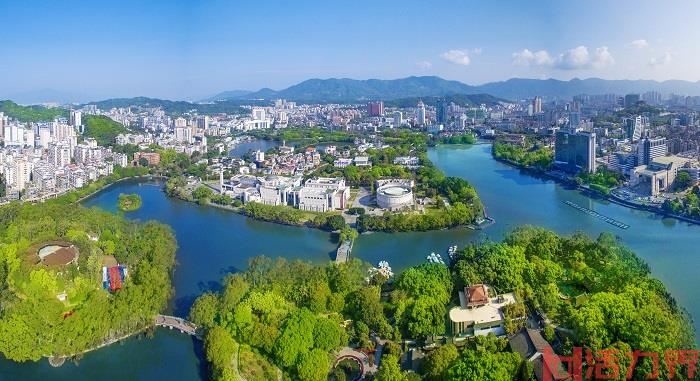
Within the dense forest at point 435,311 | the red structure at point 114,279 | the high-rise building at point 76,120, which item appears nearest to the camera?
the dense forest at point 435,311

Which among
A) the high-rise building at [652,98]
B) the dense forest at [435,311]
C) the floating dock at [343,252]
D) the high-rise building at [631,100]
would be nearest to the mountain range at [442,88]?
the high-rise building at [652,98]

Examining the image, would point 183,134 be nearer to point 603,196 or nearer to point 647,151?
point 603,196

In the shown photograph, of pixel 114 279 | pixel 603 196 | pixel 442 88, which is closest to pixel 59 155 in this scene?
pixel 114 279

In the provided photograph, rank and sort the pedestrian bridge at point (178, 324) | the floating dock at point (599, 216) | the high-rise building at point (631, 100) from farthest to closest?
the high-rise building at point (631, 100) → the floating dock at point (599, 216) → the pedestrian bridge at point (178, 324)

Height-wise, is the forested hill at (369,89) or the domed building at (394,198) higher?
the forested hill at (369,89)

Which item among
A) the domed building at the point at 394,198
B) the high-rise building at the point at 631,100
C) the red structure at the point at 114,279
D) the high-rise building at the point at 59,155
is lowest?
the red structure at the point at 114,279

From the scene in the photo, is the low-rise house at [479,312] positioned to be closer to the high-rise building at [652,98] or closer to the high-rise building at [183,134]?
the high-rise building at [183,134]

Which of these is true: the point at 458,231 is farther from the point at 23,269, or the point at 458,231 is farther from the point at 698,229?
the point at 23,269

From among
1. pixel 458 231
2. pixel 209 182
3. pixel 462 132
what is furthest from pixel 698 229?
pixel 462 132
